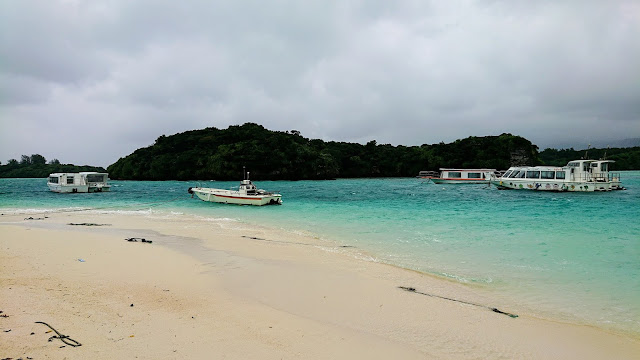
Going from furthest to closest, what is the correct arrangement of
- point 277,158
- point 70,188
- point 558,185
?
point 277,158, point 70,188, point 558,185

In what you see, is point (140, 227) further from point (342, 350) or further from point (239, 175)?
point (239, 175)

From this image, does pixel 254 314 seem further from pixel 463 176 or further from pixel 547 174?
pixel 463 176

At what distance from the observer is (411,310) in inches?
255

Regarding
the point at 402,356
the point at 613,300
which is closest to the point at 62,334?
the point at 402,356

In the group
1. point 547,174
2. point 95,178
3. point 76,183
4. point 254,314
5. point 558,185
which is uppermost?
point 547,174

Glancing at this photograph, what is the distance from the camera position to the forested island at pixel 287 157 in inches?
4021

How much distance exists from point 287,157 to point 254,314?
9880cm

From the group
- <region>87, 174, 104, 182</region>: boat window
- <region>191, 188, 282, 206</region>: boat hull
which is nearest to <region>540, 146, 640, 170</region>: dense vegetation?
<region>191, 188, 282, 206</region>: boat hull

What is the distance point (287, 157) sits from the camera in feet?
341

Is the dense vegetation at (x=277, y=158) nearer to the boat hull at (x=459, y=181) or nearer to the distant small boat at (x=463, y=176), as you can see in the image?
the boat hull at (x=459, y=181)

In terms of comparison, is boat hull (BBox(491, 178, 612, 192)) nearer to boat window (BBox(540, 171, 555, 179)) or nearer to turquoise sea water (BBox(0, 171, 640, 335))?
boat window (BBox(540, 171, 555, 179))

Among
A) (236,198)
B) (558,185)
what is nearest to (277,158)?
(236,198)

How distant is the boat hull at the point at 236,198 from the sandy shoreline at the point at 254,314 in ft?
67.2

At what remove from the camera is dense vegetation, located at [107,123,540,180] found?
102000mm
